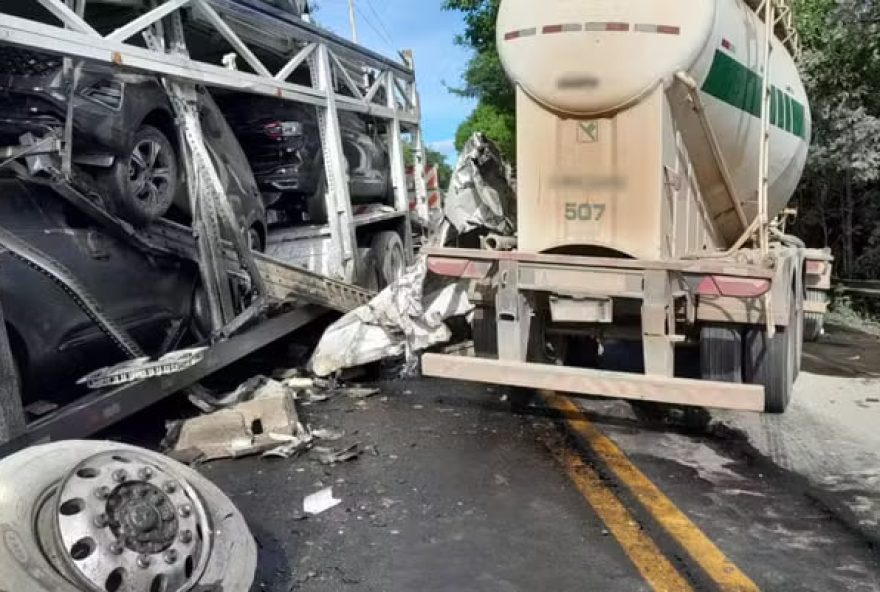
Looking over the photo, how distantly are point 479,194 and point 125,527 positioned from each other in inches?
175

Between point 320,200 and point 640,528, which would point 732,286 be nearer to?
point 640,528

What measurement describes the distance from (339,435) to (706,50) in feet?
11.1

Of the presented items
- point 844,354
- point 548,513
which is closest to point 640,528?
point 548,513

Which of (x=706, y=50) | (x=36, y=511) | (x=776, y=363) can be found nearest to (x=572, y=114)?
(x=706, y=50)

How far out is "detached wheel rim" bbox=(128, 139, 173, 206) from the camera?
571 cm

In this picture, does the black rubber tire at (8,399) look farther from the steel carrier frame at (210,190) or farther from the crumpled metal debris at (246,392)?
the crumpled metal debris at (246,392)

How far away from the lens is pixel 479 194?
671 cm

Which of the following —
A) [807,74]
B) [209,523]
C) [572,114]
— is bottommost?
[209,523]

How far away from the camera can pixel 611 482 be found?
4602 mm

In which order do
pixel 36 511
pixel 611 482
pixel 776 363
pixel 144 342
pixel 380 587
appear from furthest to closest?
pixel 144 342, pixel 776 363, pixel 611 482, pixel 380 587, pixel 36 511

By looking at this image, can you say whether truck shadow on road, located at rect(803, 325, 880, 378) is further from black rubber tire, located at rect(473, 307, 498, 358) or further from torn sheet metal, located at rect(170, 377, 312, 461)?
torn sheet metal, located at rect(170, 377, 312, 461)

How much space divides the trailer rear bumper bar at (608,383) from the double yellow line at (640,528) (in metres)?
0.43

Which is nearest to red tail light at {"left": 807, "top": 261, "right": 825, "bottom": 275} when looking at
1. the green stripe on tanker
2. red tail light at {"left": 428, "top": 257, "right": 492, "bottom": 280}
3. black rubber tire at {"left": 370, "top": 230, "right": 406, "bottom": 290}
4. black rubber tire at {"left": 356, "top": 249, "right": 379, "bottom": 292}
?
the green stripe on tanker

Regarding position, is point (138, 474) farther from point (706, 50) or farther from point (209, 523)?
point (706, 50)
